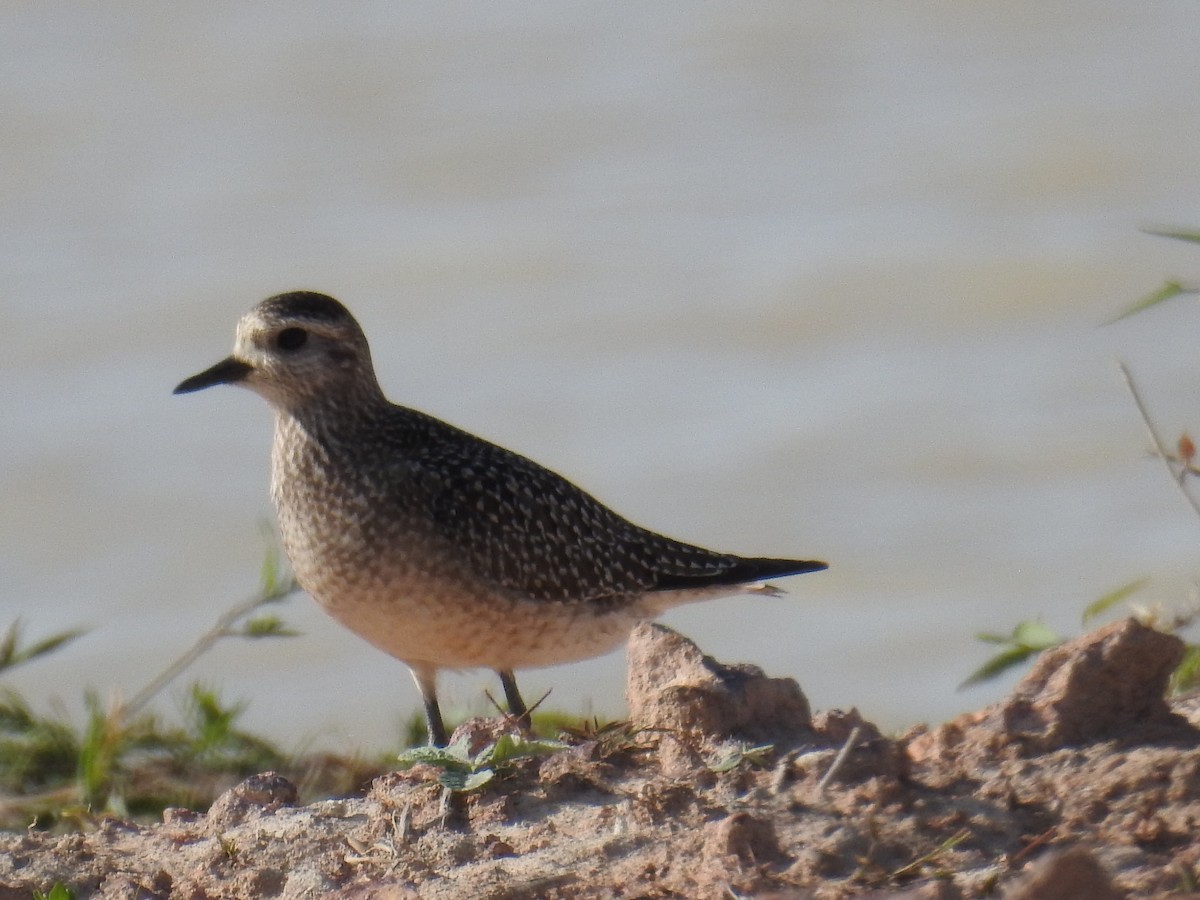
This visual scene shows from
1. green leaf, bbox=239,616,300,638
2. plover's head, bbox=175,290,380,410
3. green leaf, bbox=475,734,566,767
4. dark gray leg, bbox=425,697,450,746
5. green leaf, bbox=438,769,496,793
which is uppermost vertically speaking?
plover's head, bbox=175,290,380,410

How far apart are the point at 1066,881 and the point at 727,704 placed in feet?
4.46

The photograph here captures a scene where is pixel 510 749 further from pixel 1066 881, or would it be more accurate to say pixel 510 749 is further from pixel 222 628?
pixel 222 628

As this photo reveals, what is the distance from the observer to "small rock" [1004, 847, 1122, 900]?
3543mm

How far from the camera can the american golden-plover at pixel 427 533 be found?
6.42m

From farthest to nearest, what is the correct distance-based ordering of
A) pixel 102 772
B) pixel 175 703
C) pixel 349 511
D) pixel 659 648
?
pixel 175 703 → pixel 102 772 → pixel 349 511 → pixel 659 648

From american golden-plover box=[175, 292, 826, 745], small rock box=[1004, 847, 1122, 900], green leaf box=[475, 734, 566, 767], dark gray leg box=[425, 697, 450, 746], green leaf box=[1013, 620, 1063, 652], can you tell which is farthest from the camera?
dark gray leg box=[425, 697, 450, 746]

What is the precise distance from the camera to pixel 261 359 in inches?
267

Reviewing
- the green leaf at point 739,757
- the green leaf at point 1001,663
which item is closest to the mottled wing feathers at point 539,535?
the green leaf at point 1001,663

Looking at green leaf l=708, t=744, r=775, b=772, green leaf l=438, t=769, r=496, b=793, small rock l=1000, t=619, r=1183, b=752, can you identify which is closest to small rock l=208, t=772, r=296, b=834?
green leaf l=438, t=769, r=496, b=793

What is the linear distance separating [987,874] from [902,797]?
37 centimetres

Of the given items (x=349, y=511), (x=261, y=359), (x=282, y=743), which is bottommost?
(x=282, y=743)

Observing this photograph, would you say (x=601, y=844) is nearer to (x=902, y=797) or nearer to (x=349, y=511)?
(x=902, y=797)

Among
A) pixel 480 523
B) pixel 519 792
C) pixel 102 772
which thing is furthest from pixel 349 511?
pixel 519 792

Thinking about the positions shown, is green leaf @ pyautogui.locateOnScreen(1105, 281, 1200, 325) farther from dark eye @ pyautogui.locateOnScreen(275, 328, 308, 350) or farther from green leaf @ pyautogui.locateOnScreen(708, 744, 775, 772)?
dark eye @ pyautogui.locateOnScreen(275, 328, 308, 350)
